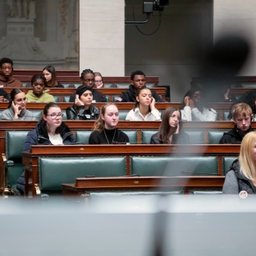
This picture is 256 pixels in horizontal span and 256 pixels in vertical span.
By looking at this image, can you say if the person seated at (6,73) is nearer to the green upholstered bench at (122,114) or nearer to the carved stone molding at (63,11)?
the green upholstered bench at (122,114)

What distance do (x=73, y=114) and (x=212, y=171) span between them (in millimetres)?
2129

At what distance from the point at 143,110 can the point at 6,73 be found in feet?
9.87

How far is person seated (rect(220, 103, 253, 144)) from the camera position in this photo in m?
5.04

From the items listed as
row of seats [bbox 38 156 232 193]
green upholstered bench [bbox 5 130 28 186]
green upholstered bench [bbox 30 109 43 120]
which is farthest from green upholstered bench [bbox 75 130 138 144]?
row of seats [bbox 38 156 232 193]

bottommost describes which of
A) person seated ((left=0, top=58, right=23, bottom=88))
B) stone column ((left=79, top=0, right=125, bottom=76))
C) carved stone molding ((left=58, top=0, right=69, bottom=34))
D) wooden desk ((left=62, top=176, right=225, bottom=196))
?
wooden desk ((left=62, top=176, right=225, bottom=196))

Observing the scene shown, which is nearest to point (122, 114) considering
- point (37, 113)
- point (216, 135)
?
point (37, 113)

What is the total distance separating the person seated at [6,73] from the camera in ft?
28.9

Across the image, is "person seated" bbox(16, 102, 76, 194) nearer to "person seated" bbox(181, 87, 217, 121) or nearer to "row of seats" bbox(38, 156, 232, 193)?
"row of seats" bbox(38, 156, 232, 193)

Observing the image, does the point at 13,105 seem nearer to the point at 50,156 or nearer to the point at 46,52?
the point at 50,156

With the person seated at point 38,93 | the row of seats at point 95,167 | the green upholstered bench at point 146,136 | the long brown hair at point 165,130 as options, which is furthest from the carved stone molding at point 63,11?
the row of seats at point 95,167

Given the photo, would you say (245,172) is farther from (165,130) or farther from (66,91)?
(66,91)

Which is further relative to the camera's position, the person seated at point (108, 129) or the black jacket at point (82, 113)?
the black jacket at point (82, 113)

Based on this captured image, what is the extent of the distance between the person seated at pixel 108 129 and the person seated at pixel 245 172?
1.95m

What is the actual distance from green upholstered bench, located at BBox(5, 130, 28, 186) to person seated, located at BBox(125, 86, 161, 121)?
4.23 feet
